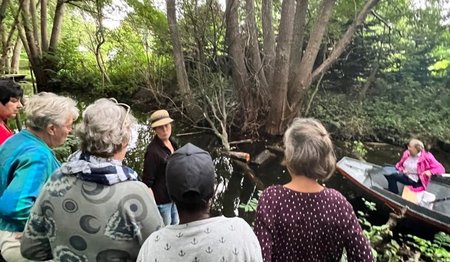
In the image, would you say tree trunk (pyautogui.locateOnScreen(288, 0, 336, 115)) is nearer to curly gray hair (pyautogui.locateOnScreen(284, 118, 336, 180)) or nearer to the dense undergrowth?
the dense undergrowth

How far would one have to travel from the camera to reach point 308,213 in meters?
1.60

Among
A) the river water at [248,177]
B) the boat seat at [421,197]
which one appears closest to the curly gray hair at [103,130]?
the river water at [248,177]

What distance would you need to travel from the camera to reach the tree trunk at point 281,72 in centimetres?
1028

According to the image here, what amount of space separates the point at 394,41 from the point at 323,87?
310 cm

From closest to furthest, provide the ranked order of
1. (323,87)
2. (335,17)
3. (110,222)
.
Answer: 1. (110,222)
2. (335,17)
3. (323,87)

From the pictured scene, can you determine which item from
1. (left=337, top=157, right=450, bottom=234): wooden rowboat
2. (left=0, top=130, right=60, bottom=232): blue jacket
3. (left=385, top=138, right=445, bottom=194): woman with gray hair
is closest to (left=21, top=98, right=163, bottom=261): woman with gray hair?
(left=0, top=130, right=60, bottom=232): blue jacket

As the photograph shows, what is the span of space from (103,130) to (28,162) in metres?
0.43

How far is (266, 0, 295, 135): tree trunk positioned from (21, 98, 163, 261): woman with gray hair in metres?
9.39

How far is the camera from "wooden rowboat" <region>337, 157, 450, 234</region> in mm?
5160

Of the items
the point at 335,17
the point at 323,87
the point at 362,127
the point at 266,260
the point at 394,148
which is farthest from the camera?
the point at 323,87

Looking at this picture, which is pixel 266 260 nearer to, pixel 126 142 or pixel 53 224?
pixel 126 142

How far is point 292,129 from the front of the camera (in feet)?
5.57

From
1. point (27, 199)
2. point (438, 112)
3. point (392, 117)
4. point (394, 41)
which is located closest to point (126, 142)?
point (27, 199)

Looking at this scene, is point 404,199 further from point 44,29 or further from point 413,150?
point 44,29
